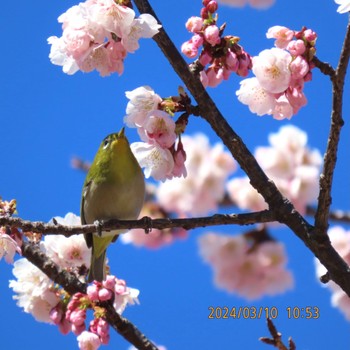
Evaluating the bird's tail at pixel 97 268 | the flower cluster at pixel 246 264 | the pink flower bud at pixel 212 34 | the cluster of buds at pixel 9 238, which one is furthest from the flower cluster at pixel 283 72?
the bird's tail at pixel 97 268

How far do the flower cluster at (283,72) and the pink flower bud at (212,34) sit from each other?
0.46 feet

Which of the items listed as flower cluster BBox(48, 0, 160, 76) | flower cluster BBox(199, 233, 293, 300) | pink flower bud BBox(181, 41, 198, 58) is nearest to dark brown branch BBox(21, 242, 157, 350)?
flower cluster BBox(199, 233, 293, 300)

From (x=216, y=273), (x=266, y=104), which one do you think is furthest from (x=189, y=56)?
(x=216, y=273)

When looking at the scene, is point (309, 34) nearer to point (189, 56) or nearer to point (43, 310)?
point (189, 56)

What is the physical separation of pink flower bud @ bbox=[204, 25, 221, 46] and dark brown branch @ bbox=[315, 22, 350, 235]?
0.43m

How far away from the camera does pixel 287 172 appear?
9.37 feet

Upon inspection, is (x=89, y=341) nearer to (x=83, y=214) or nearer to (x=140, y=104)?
(x=83, y=214)

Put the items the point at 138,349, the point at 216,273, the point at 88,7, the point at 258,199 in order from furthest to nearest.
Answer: the point at 258,199, the point at 216,273, the point at 138,349, the point at 88,7

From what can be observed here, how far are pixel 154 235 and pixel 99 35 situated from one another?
1.81 meters

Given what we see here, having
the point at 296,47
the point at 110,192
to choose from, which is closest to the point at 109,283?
the point at 110,192

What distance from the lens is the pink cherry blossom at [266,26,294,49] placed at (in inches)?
→ 76.0

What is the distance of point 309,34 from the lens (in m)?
1.87

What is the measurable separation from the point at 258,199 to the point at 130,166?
2.02 feet

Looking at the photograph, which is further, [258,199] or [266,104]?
[258,199]
